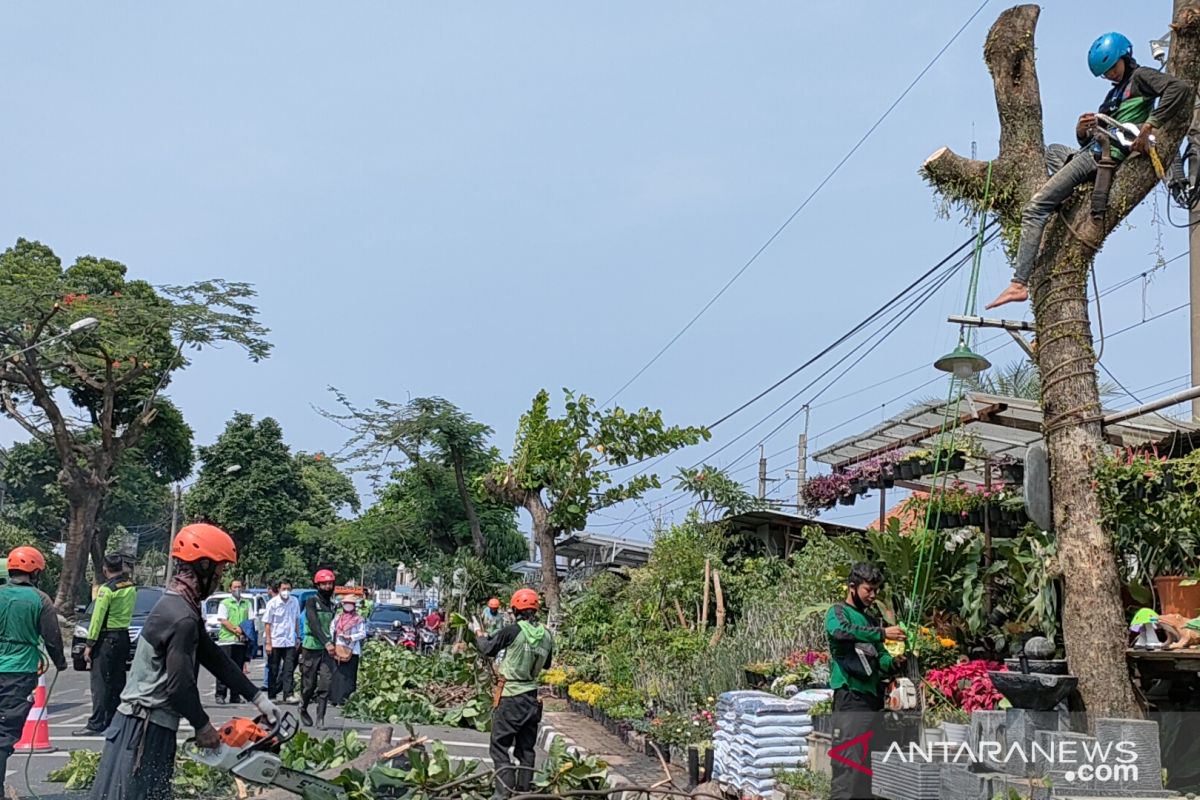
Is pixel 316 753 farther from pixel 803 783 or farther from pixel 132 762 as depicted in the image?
pixel 803 783

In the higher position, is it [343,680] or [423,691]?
[343,680]

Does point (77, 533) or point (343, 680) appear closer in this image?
point (343, 680)

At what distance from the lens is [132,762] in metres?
5.52

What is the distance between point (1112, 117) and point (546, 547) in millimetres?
15191

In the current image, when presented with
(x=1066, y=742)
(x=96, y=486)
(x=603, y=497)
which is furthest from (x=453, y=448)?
(x=1066, y=742)

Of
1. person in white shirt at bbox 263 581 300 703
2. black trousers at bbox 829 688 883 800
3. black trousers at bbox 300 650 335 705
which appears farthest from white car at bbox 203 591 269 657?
black trousers at bbox 829 688 883 800

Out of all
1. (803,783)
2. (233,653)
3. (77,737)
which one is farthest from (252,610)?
(803,783)

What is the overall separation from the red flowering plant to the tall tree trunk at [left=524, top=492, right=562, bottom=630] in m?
11.9

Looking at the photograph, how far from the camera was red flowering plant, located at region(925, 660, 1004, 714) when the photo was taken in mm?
9055

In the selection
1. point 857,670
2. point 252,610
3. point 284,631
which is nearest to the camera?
point 857,670

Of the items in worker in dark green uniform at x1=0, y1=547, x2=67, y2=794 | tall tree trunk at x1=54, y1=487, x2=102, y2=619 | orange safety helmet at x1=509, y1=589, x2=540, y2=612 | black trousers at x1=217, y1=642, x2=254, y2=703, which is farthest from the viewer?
tall tree trunk at x1=54, y1=487, x2=102, y2=619

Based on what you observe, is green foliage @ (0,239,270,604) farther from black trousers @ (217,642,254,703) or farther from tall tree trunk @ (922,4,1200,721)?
tall tree trunk @ (922,4,1200,721)

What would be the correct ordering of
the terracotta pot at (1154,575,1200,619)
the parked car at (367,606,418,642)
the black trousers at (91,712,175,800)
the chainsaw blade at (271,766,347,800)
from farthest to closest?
the parked car at (367,606,418,642)
the terracotta pot at (1154,575,1200,619)
the chainsaw blade at (271,766,347,800)
the black trousers at (91,712,175,800)

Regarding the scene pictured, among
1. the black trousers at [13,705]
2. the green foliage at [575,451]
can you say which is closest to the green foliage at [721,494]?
the green foliage at [575,451]
